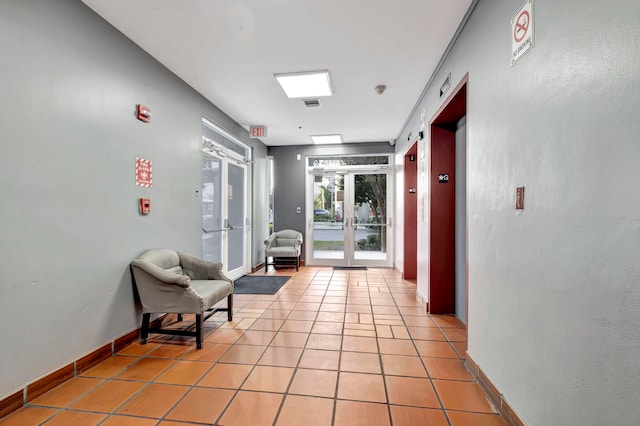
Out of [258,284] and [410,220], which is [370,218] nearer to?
[410,220]

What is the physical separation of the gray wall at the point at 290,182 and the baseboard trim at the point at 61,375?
4.12m

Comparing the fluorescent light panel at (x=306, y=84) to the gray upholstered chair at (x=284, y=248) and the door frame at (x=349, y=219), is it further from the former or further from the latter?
the gray upholstered chair at (x=284, y=248)

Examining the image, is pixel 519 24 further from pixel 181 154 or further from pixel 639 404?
pixel 181 154

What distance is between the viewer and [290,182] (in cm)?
656

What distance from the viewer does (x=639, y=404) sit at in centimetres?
88

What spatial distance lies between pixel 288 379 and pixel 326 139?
488 centimetres

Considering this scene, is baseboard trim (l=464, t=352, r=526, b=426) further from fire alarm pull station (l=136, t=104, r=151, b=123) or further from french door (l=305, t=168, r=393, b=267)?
french door (l=305, t=168, r=393, b=267)

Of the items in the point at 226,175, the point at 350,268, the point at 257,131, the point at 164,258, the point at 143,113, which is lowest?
the point at 350,268

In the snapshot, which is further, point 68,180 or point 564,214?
point 68,180

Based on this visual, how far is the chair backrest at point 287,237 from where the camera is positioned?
6.21 metres

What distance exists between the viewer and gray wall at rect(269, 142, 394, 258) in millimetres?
6516

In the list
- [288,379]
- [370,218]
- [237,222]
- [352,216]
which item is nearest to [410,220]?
[370,218]

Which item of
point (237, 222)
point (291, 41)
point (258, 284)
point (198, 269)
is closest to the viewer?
point (291, 41)

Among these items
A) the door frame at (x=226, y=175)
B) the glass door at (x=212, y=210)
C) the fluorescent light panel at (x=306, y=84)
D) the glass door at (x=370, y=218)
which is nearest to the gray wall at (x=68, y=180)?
the glass door at (x=212, y=210)
